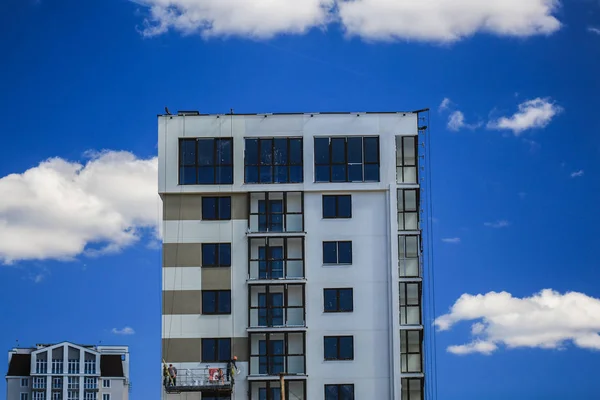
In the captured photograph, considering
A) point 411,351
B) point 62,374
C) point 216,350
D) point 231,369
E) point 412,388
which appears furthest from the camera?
point 62,374

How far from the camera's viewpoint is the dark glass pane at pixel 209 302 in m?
55.8

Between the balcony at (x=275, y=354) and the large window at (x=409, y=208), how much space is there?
8597mm

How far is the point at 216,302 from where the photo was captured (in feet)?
183

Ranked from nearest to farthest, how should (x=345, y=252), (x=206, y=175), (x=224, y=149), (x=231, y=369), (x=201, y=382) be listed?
(x=201, y=382) → (x=231, y=369) → (x=345, y=252) → (x=206, y=175) → (x=224, y=149)

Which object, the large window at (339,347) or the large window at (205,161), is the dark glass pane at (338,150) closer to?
the large window at (205,161)

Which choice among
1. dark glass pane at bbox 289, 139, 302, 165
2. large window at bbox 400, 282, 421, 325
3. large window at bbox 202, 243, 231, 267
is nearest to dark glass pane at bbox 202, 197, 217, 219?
large window at bbox 202, 243, 231, 267

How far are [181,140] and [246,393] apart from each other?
48.2ft

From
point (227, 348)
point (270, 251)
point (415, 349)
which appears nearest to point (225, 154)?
point (270, 251)

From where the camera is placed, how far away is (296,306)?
56062 millimetres

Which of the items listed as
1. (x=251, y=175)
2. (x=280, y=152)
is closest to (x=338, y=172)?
(x=280, y=152)

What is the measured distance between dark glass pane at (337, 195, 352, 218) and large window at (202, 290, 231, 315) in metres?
7.69

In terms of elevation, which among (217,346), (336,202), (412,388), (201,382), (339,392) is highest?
(336,202)

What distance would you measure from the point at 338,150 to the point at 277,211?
4934mm

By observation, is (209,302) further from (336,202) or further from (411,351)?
(411,351)
